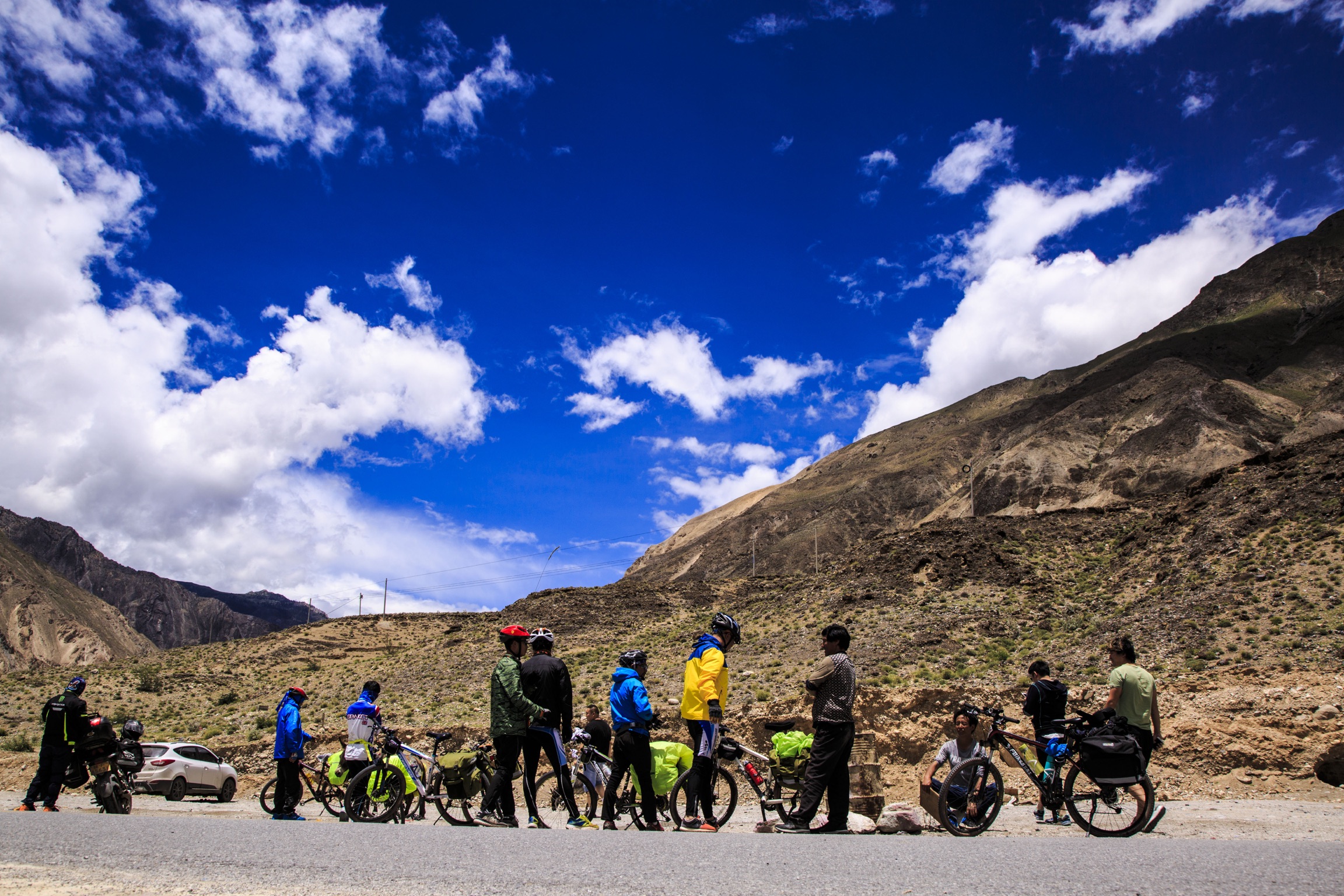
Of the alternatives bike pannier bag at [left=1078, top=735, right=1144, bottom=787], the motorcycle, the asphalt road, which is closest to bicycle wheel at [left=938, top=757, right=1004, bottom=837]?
bike pannier bag at [left=1078, top=735, right=1144, bottom=787]

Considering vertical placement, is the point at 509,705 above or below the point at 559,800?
above

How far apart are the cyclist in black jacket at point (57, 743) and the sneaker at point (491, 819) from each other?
5.62 metres

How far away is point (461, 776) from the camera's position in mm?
→ 8930

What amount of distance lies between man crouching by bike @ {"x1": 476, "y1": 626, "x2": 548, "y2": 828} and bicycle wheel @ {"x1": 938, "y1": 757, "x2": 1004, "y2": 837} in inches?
148

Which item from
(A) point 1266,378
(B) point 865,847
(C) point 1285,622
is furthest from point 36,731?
(A) point 1266,378

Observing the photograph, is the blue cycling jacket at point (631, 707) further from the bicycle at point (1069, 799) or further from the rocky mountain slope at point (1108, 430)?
the rocky mountain slope at point (1108, 430)

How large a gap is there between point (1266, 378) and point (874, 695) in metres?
67.6

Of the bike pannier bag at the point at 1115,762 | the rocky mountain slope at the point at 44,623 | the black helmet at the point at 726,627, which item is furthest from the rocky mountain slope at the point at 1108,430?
the rocky mountain slope at the point at 44,623

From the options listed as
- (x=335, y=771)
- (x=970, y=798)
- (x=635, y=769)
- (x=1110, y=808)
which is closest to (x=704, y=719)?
(x=635, y=769)

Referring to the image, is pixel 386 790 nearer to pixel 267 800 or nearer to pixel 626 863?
pixel 626 863

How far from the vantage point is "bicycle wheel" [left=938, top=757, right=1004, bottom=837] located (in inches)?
286

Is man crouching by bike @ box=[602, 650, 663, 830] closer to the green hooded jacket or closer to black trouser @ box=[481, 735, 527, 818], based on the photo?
the green hooded jacket

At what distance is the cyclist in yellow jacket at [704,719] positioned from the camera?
7.39 metres

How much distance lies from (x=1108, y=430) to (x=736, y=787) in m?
72.1
